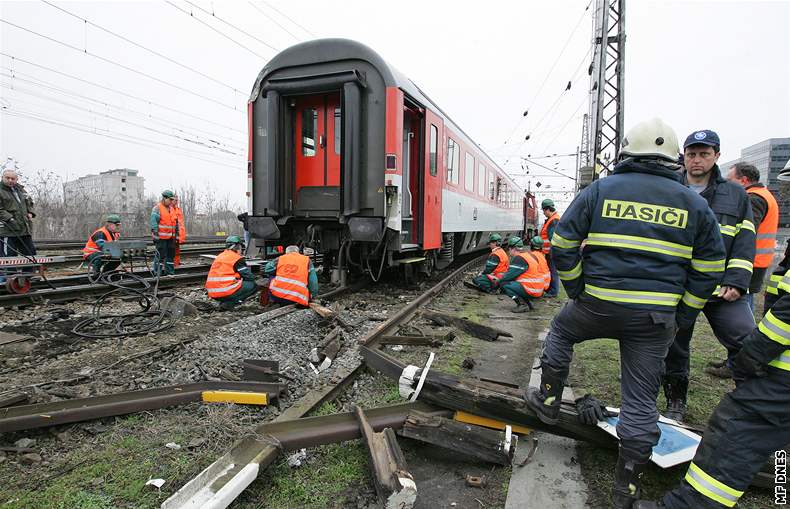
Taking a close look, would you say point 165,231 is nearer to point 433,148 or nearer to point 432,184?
point 432,184

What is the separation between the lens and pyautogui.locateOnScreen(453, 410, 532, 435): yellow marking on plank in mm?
2857

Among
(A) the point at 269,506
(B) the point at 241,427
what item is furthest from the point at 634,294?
(B) the point at 241,427

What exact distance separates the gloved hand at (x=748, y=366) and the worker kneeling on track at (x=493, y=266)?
6.70 m

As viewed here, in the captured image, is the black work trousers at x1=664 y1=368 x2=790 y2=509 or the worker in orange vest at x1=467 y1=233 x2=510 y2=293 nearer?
the black work trousers at x1=664 y1=368 x2=790 y2=509

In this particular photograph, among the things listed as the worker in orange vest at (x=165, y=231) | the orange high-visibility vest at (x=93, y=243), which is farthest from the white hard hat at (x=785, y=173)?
the orange high-visibility vest at (x=93, y=243)

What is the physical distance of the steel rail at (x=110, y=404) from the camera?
2701 millimetres

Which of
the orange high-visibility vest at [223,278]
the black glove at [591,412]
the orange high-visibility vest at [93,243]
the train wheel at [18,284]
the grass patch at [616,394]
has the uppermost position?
the orange high-visibility vest at [93,243]

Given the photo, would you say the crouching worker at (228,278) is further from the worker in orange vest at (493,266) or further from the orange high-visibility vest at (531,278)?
the worker in orange vest at (493,266)

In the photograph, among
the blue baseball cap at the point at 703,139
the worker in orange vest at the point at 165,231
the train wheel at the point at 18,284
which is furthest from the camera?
the worker in orange vest at the point at 165,231

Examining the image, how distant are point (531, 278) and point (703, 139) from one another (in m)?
4.43

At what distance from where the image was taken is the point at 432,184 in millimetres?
7836

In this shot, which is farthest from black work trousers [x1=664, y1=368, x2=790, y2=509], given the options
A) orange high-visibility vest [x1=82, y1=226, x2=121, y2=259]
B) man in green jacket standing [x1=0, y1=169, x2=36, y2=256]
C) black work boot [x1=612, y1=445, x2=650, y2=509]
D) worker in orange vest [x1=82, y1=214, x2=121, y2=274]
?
man in green jacket standing [x1=0, y1=169, x2=36, y2=256]

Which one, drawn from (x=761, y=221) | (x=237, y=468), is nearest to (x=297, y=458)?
(x=237, y=468)

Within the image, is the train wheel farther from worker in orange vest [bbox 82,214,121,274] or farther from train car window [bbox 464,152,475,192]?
train car window [bbox 464,152,475,192]
